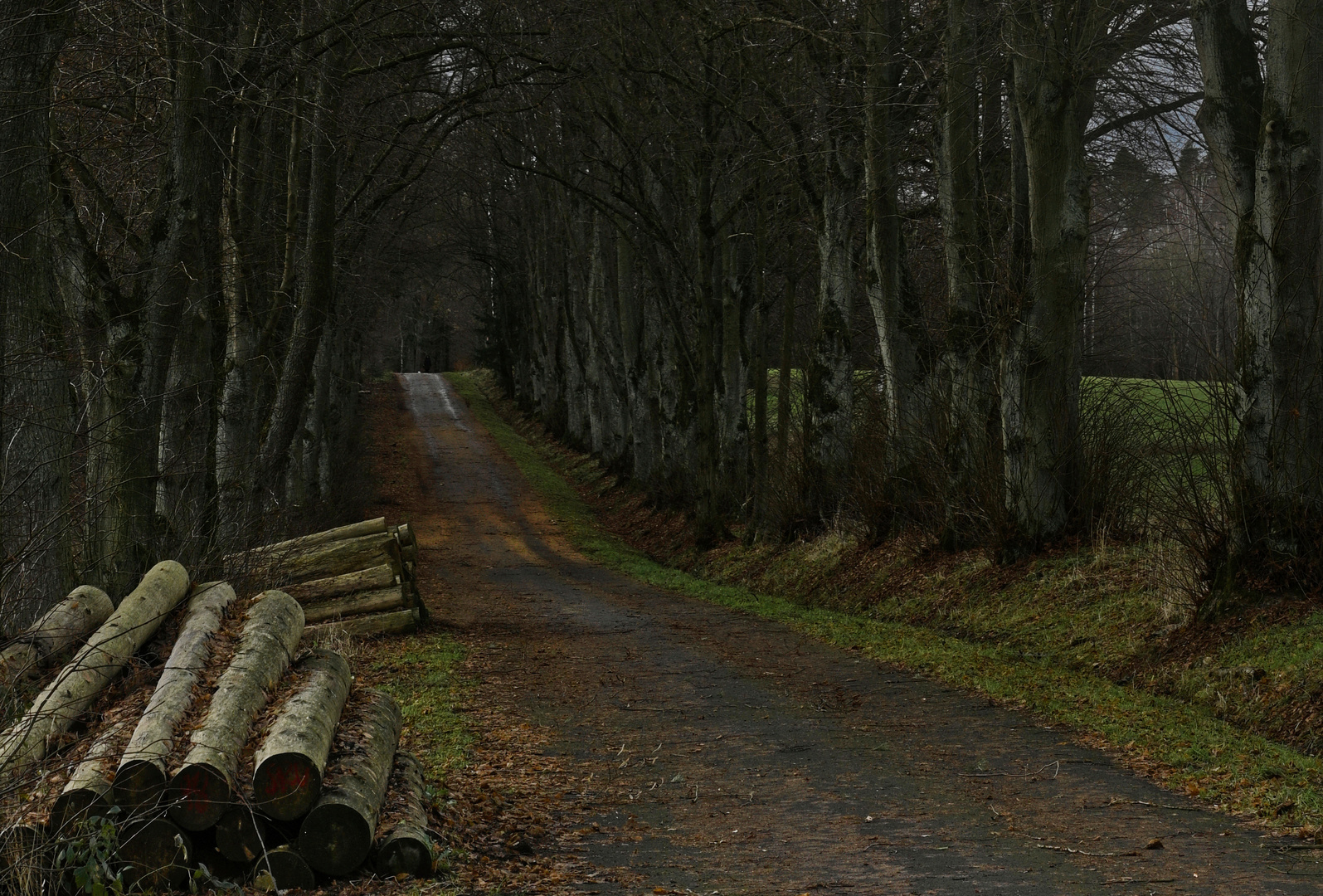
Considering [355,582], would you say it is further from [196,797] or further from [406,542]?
[196,797]

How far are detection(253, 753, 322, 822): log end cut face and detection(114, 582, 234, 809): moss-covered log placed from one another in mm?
446

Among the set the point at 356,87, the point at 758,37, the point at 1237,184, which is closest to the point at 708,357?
the point at 758,37

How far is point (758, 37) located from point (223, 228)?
909 cm

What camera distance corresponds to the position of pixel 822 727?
952cm

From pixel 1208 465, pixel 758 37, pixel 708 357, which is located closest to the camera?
pixel 1208 465

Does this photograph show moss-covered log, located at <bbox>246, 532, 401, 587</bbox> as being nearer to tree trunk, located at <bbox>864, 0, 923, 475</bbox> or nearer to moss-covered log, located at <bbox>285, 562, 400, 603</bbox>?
moss-covered log, located at <bbox>285, 562, 400, 603</bbox>

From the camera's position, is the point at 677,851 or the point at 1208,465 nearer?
the point at 677,851

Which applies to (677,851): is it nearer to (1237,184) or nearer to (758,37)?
(1237,184)

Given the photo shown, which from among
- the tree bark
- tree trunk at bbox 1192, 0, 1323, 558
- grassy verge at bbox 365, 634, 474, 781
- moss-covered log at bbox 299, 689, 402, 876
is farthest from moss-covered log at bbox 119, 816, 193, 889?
the tree bark

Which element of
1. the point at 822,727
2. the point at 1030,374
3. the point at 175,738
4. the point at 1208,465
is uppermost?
the point at 1030,374

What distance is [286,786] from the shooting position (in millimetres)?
5961

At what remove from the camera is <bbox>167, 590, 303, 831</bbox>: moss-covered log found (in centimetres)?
580

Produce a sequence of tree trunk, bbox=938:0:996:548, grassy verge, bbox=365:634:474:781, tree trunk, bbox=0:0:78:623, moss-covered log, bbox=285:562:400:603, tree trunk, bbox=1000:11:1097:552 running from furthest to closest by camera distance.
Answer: tree trunk, bbox=938:0:996:548 → moss-covered log, bbox=285:562:400:603 → tree trunk, bbox=1000:11:1097:552 → grassy verge, bbox=365:634:474:781 → tree trunk, bbox=0:0:78:623

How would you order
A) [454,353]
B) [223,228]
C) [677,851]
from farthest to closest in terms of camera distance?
[454,353], [223,228], [677,851]
